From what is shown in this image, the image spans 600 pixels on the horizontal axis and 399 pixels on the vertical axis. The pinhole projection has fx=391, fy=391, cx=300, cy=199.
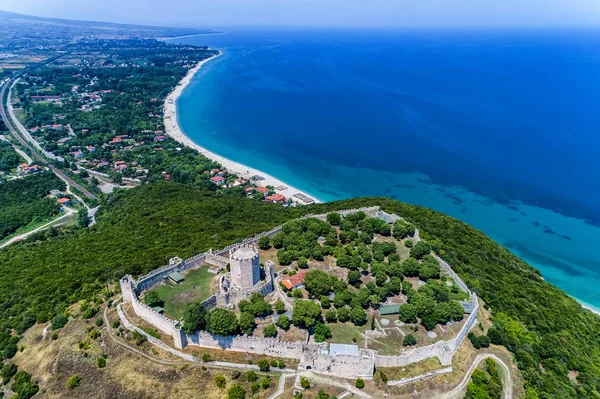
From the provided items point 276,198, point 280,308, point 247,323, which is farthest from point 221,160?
point 247,323

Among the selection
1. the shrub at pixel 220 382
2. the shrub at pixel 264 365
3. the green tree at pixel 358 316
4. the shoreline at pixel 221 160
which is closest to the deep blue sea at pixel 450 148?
the shoreline at pixel 221 160

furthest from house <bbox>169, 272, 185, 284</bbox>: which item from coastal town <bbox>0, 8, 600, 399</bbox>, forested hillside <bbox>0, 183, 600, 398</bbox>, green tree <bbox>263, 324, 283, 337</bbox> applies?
green tree <bbox>263, 324, 283, 337</bbox>

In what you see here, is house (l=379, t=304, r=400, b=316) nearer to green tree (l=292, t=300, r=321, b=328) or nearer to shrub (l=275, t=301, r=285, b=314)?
green tree (l=292, t=300, r=321, b=328)

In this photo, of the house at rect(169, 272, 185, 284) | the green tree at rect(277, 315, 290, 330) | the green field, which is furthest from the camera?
the house at rect(169, 272, 185, 284)

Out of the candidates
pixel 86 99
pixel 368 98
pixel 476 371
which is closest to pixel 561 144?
pixel 368 98

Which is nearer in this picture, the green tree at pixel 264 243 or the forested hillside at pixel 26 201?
the green tree at pixel 264 243

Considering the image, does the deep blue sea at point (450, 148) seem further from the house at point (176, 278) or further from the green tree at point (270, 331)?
the house at point (176, 278)
